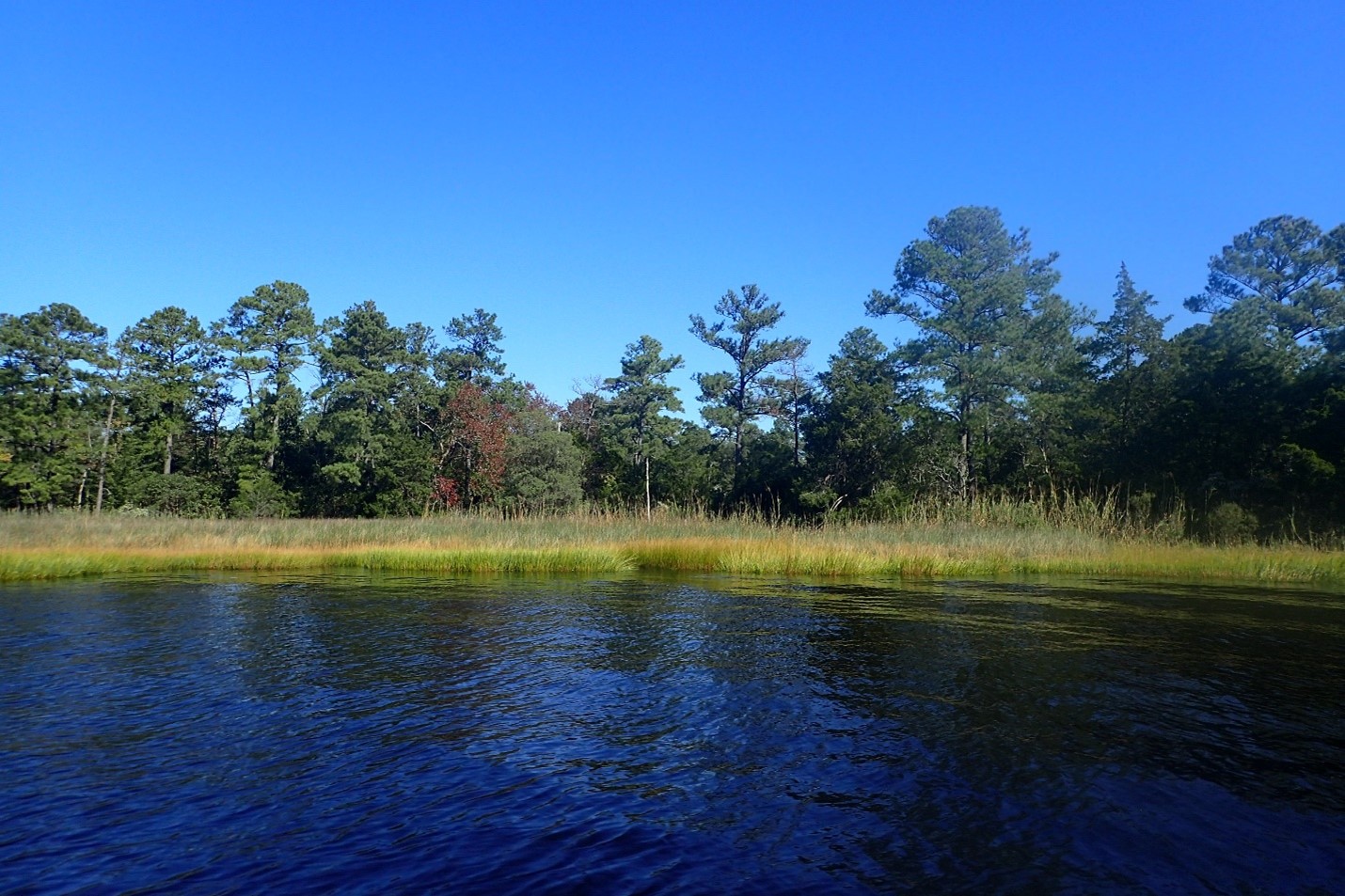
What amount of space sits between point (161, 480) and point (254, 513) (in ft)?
17.2

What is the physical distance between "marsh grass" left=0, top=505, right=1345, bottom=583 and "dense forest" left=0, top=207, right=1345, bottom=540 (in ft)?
21.9

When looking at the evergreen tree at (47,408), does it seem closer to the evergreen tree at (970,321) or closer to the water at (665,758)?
the water at (665,758)

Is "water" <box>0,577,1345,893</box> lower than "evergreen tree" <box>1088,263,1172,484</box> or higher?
lower

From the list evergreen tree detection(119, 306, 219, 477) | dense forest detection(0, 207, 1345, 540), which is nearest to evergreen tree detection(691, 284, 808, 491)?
dense forest detection(0, 207, 1345, 540)

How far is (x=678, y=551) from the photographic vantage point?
20.2 metres

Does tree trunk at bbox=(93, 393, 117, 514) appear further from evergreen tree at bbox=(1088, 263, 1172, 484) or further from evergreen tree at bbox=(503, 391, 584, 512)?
evergreen tree at bbox=(1088, 263, 1172, 484)

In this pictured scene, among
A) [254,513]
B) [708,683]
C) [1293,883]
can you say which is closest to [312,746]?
[708,683]

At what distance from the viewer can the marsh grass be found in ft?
62.6

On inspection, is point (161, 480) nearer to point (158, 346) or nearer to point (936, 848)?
point (158, 346)

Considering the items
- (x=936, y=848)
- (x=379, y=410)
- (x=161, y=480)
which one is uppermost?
(x=379, y=410)

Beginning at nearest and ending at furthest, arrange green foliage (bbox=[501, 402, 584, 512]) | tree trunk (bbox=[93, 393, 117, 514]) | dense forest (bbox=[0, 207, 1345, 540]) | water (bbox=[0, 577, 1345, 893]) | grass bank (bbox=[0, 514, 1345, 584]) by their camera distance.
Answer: water (bbox=[0, 577, 1345, 893]) < grass bank (bbox=[0, 514, 1345, 584]) < dense forest (bbox=[0, 207, 1345, 540]) < tree trunk (bbox=[93, 393, 117, 514]) < green foliage (bbox=[501, 402, 584, 512])

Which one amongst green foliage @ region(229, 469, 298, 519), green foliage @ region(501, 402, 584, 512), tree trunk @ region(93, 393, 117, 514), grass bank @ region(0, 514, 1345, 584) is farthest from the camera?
green foliage @ region(229, 469, 298, 519)

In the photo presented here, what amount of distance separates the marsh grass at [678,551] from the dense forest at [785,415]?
668cm

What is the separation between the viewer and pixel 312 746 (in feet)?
20.2
